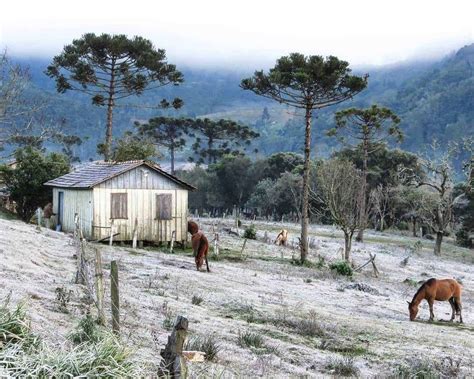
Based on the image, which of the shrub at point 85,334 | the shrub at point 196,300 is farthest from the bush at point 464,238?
the shrub at point 85,334

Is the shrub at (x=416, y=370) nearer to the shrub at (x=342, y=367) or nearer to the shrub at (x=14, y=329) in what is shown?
the shrub at (x=342, y=367)

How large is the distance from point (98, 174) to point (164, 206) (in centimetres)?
327

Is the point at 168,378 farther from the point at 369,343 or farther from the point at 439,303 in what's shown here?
the point at 439,303

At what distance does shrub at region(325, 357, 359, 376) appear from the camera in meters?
9.48

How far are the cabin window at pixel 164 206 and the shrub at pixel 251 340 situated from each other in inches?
711

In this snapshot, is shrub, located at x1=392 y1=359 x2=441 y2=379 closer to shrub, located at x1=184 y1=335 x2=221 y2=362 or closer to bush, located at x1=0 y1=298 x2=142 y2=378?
shrub, located at x1=184 y1=335 x2=221 y2=362

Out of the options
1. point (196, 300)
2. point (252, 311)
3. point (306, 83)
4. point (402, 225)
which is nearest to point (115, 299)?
point (196, 300)

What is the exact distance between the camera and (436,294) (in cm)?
1628

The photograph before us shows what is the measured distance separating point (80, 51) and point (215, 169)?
3822 cm

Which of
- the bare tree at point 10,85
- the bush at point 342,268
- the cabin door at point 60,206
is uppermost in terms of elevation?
the bare tree at point 10,85

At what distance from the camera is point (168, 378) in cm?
644

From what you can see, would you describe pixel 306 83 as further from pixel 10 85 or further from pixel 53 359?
pixel 53 359

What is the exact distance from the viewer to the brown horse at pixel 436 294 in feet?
51.7

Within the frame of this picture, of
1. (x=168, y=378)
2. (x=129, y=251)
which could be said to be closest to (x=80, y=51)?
(x=129, y=251)
